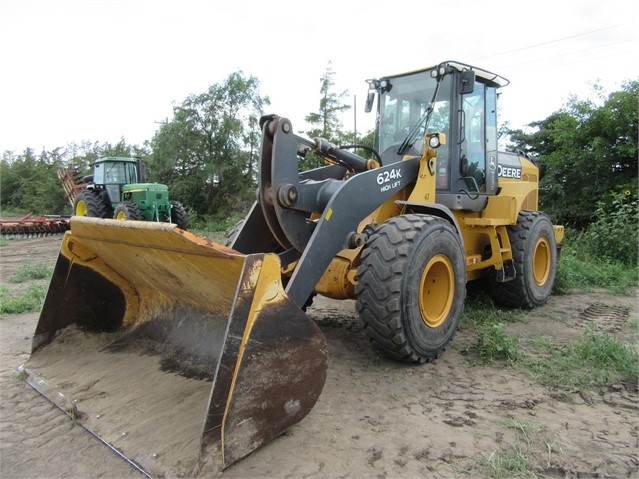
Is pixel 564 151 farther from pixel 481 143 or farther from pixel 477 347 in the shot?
pixel 477 347

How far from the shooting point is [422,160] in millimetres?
4398

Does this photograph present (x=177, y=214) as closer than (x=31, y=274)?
No

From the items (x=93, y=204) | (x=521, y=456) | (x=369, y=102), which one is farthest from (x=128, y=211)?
(x=521, y=456)

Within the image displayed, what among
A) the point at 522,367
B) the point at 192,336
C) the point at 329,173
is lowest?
the point at 522,367

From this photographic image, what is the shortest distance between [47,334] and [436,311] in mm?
3007

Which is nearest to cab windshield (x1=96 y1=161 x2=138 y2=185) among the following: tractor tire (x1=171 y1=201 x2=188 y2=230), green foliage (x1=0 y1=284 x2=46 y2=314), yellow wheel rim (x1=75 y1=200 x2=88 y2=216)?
tractor tire (x1=171 y1=201 x2=188 y2=230)

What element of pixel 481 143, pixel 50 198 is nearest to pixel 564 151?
pixel 481 143

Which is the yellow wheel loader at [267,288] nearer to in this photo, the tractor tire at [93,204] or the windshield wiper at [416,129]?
the windshield wiper at [416,129]

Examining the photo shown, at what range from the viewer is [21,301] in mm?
5836

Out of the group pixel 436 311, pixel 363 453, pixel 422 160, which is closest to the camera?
pixel 363 453

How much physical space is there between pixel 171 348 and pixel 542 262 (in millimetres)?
4835

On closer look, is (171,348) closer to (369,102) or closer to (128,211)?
(369,102)

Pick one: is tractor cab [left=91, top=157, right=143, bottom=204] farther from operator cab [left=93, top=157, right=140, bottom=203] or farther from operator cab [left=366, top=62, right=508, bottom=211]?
operator cab [left=366, top=62, right=508, bottom=211]

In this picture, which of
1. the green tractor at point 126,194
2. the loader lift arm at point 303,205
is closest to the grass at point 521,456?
the loader lift arm at point 303,205
